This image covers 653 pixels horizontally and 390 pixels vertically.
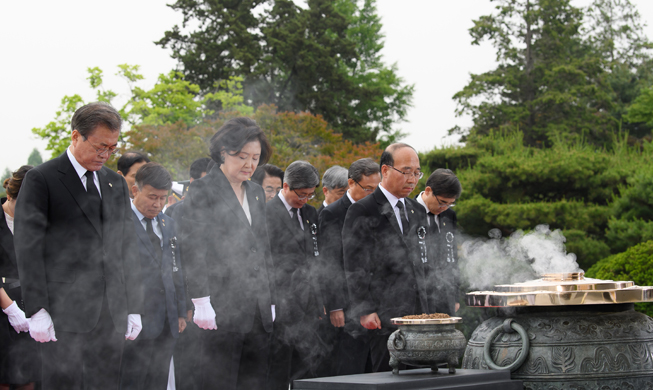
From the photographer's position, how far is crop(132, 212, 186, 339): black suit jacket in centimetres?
407

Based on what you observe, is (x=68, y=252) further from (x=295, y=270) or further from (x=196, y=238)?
(x=295, y=270)

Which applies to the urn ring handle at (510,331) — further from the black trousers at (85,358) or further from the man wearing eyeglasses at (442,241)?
the black trousers at (85,358)

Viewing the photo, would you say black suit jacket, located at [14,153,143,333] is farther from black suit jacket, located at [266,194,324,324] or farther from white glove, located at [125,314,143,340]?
black suit jacket, located at [266,194,324,324]

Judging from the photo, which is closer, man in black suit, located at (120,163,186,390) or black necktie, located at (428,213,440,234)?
man in black suit, located at (120,163,186,390)

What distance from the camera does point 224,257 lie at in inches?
147

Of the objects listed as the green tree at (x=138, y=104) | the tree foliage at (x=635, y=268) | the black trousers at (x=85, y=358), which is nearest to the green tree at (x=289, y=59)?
the green tree at (x=138, y=104)

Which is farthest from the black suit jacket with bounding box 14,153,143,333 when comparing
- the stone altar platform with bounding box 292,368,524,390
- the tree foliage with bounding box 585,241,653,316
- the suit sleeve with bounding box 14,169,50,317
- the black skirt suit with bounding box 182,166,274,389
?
the tree foliage with bounding box 585,241,653,316

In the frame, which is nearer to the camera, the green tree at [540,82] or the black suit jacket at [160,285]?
the black suit jacket at [160,285]

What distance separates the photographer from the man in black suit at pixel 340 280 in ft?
15.6

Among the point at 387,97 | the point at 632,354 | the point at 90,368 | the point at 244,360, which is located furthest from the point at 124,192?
the point at 387,97

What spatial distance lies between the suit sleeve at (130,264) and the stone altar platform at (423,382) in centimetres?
100

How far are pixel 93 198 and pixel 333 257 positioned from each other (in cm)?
235

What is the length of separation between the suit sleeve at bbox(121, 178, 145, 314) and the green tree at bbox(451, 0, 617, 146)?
20826mm

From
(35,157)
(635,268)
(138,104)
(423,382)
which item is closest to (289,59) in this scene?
(138,104)
